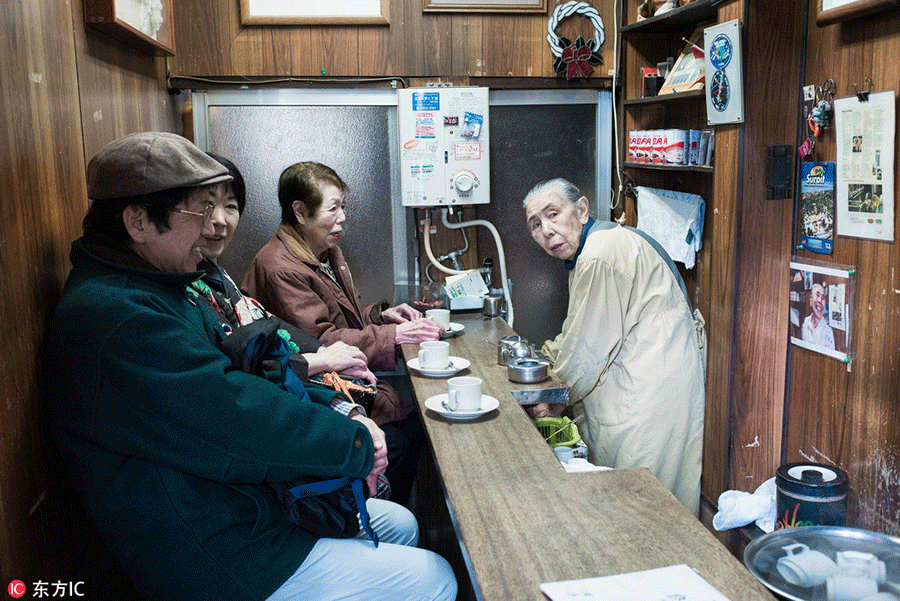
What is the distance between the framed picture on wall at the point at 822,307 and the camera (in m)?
2.29

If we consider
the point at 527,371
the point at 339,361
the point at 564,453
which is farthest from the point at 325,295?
the point at 564,453

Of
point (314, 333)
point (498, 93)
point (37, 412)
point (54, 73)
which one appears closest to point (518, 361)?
point (314, 333)

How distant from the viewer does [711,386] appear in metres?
2.94

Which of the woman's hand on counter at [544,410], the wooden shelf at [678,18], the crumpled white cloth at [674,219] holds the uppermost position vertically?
the wooden shelf at [678,18]

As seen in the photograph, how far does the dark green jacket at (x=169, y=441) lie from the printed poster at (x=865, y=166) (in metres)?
1.65

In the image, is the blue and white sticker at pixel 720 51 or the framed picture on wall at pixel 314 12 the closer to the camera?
the blue and white sticker at pixel 720 51

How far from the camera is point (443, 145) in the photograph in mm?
3412

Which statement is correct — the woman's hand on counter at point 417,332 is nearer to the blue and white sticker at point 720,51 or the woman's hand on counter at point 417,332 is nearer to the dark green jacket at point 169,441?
the dark green jacket at point 169,441

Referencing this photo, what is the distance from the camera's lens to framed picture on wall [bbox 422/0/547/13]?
340 centimetres

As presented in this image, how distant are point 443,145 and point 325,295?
1.06 metres

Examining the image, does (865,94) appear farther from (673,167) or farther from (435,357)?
(435,357)

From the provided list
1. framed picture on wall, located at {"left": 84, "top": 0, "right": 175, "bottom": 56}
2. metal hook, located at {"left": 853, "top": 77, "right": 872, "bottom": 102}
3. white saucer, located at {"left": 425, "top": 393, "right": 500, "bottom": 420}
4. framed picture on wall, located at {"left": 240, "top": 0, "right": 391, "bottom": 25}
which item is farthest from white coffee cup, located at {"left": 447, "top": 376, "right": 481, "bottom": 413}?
framed picture on wall, located at {"left": 240, "top": 0, "right": 391, "bottom": 25}

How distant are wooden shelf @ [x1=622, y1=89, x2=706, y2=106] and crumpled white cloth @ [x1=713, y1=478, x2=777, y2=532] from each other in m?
1.49

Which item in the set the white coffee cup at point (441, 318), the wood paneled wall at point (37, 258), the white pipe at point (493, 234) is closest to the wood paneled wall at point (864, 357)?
the white coffee cup at point (441, 318)
